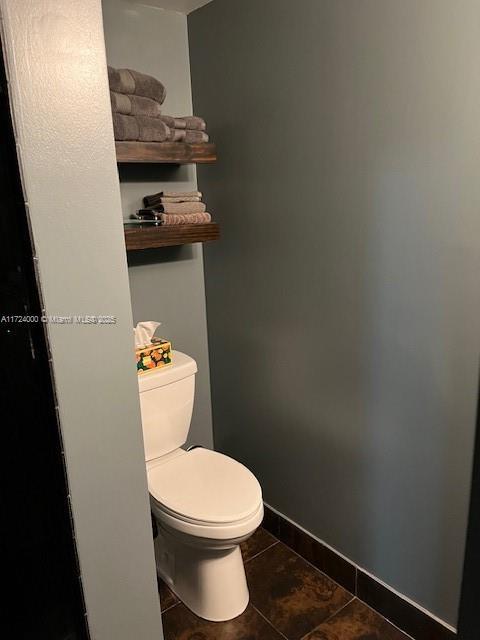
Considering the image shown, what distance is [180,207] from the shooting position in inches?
78.2

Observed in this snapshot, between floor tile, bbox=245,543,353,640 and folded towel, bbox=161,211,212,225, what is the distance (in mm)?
1424

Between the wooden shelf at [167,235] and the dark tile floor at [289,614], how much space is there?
4.43ft

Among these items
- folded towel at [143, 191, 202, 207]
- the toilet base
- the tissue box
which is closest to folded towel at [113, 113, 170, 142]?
folded towel at [143, 191, 202, 207]

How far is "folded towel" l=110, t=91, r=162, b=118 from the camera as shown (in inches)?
67.4

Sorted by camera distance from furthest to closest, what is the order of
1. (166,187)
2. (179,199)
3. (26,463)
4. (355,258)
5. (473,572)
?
(166,187) < (179,199) < (355,258) < (26,463) < (473,572)

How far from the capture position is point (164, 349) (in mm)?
1947

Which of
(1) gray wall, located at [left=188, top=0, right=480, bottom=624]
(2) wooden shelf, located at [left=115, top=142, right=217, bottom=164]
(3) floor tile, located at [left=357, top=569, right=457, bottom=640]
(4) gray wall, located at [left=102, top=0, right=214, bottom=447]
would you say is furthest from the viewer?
(4) gray wall, located at [left=102, top=0, right=214, bottom=447]

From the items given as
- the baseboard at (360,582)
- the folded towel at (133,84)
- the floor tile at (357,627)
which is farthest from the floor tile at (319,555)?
the folded towel at (133,84)

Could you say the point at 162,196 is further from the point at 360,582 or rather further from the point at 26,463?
the point at 360,582

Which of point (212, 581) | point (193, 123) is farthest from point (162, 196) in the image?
point (212, 581)

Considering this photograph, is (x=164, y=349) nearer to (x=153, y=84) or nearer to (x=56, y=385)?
(x=56, y=385)

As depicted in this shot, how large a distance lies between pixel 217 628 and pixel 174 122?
1.85 m

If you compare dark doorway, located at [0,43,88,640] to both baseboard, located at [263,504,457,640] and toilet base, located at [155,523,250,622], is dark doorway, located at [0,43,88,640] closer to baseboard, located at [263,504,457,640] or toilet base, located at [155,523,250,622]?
toilet base, located at [155,523,250,622]

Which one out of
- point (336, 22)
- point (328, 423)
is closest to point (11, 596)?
point (328, 423)
